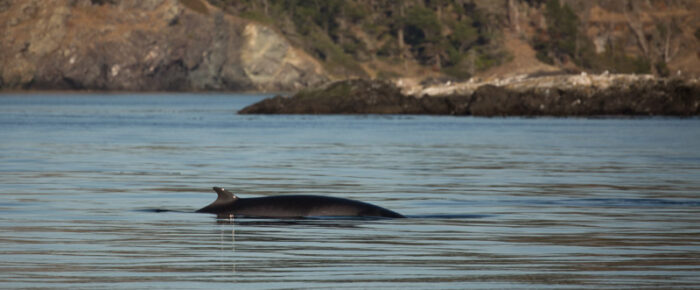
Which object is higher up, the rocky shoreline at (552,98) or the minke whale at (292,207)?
the minke whale at (292,207)

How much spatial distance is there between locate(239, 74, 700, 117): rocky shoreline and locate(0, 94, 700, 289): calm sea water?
44.7m

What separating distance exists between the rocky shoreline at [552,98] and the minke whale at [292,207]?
80359mm

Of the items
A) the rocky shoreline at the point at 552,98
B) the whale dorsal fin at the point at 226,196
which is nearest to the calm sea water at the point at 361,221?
the whale dorsal fin at the point at 226,196

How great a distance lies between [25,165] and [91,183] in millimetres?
8776

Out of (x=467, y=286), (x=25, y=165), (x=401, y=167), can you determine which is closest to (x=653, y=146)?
(x=401, y=167)

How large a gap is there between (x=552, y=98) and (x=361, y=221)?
271 feet

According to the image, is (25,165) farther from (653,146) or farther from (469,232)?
(653,146)

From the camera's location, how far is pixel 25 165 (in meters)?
40.2

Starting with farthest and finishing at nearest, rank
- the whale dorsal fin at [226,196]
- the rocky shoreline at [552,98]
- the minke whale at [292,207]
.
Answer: the rocky shoreline at [552,98]
the whale dorsal fin at [226,196]
the minke whale at [292,207]

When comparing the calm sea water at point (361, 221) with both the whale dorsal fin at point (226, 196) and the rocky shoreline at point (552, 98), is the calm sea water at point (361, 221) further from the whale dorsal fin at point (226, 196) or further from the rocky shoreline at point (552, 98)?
the rocky shoreline at point (552, 98)

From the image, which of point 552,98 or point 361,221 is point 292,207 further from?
point 552,98

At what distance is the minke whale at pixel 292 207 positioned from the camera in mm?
21875

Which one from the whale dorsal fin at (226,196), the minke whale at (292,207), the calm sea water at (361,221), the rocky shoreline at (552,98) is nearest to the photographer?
the calm sea water at (361,221)

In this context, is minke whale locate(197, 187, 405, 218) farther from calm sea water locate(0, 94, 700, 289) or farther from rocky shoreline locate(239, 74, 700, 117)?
rocky shoreline locate(239, 74, 700, 117)
